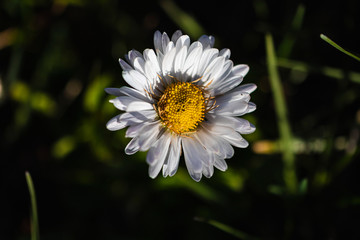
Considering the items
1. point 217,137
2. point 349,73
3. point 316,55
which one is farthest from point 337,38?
point 217,137

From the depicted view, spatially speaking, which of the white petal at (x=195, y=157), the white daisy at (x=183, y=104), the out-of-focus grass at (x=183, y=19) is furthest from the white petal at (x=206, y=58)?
the out-of-focus grass at (x=183, y=19)

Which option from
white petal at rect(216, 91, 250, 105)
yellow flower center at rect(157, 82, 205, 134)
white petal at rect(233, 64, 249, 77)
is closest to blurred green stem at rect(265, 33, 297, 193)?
white petal at rect(233, 64, 249, 77)

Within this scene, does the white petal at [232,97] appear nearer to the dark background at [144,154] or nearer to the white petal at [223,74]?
the white petal at [223,74]

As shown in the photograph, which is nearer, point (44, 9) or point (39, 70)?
point (39, 70)

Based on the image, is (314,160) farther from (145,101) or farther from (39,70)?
(39,70)

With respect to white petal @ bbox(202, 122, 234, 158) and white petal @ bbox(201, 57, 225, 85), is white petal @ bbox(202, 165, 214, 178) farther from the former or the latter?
white petal @ bbox(201, 57, 225, 85)
